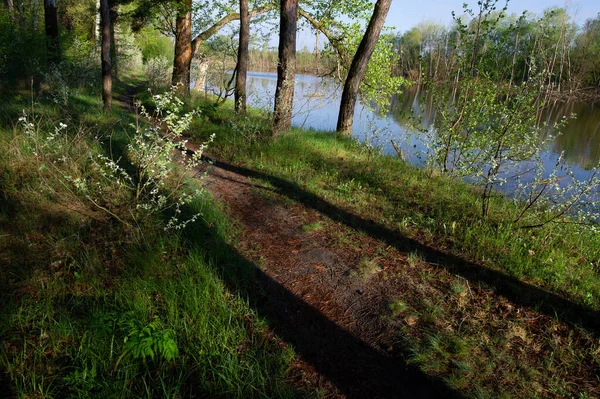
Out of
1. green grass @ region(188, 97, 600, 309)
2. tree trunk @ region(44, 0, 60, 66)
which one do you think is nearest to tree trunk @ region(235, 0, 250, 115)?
green grass @ region(188, 97, 600, 309)

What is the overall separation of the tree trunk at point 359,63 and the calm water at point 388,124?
1.32 feet

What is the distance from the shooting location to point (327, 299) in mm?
3473

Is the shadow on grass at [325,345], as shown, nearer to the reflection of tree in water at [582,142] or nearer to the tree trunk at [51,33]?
the reflection of tree in water at [582,142]

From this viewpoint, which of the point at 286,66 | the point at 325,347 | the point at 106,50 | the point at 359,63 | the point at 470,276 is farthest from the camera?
the point at 359,63

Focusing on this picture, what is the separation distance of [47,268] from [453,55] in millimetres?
7501

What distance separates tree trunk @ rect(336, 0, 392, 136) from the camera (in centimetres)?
891

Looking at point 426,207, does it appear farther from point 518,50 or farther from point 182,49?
point 182,49

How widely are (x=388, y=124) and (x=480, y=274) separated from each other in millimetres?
7441

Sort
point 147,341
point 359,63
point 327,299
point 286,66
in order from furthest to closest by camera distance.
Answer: point 359,63 → point 286,66 → point 327,299 → point 147,341

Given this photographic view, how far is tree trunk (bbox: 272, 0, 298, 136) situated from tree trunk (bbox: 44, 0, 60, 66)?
9.45 metres

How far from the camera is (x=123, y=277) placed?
329 centimetres

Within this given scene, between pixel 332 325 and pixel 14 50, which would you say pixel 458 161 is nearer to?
pixel 332 325

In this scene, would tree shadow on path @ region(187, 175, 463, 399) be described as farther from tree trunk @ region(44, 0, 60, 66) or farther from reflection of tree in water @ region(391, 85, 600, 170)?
tree trunk @ region(44, 0, 60, 66)

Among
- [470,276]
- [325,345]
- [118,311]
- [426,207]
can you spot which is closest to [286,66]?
[426,207]
